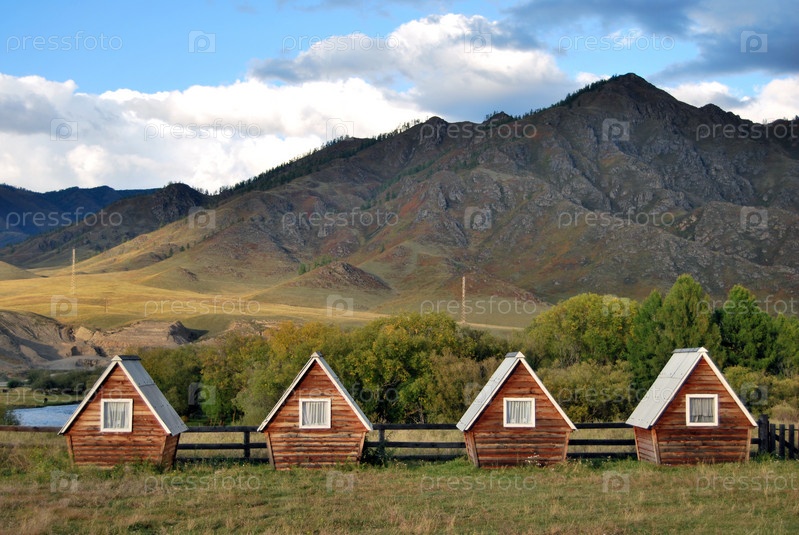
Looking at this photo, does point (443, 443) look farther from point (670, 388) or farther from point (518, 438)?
point (670, 388)

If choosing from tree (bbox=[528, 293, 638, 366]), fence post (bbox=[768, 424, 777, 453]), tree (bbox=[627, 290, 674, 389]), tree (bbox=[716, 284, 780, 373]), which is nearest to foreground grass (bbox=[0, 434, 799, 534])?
fence post (bbox=[768, 424, 777, 453])

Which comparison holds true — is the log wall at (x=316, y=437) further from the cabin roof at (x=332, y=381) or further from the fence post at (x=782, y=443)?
the fence post at (x=782, y=443)

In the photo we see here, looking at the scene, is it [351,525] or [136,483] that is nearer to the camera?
[351,525]

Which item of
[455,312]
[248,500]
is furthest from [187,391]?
[455,312]

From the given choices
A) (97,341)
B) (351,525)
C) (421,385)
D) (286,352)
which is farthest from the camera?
(97,341)

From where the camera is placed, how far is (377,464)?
28.5 metres

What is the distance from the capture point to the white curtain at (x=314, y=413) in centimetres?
2831

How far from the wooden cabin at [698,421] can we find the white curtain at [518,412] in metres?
3.61

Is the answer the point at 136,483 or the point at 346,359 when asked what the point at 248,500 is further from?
the point at 346,359

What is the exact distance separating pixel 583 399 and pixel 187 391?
4352cm

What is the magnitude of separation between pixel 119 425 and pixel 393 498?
9.87 metres

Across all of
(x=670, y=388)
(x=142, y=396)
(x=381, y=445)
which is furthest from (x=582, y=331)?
(x=142, y=396)

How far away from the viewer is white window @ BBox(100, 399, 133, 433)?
90.1 ft

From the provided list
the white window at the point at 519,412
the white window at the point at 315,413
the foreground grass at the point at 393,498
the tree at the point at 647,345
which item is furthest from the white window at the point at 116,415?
the tree at the point at 647,345
